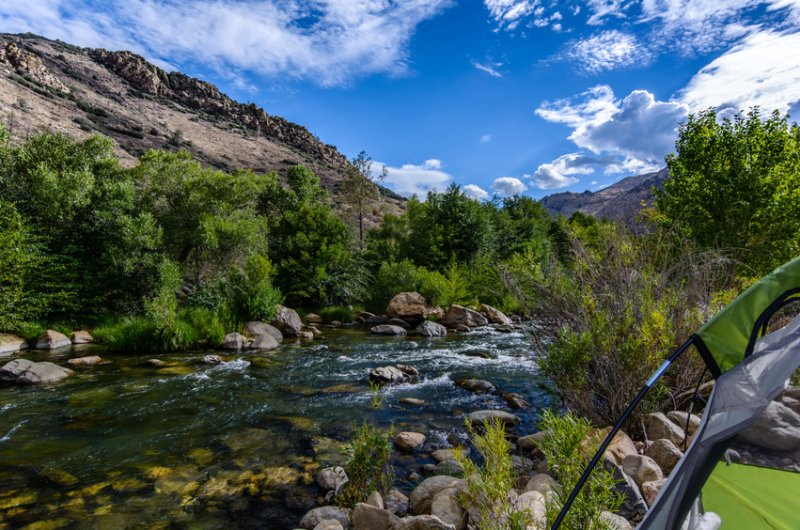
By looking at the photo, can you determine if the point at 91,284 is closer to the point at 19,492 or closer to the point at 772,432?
the point at 19,492

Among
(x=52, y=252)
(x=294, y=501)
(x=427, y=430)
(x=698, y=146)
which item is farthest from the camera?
(x=52, y=252)

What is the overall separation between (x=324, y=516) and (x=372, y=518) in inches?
27.6

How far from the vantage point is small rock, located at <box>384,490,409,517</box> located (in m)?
4.53

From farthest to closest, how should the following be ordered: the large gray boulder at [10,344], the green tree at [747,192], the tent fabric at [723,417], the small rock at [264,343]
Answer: the small rock at [264,343] → the large gray boulder at [10,344] → the green tree at [747,192] → the tent fabric at [723,417]

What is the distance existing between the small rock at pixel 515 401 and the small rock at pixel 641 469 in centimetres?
402

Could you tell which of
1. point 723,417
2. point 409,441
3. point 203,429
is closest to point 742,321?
point 723,417

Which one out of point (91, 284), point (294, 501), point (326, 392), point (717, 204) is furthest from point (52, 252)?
point (717, 204)

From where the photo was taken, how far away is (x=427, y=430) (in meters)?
7.26

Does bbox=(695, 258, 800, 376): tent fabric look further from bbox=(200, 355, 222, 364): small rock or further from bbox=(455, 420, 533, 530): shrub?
bbox=(200, 355, 222, 364): small rock

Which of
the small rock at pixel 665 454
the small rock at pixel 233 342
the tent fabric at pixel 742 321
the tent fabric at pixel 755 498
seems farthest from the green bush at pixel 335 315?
the tent fabric at pixel 742 321

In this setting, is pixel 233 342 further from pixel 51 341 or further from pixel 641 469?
pixel 641 469

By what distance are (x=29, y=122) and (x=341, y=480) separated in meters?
59.6

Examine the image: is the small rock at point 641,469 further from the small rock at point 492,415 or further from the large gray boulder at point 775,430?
the small rock at point 492,415

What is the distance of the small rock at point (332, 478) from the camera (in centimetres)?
525
